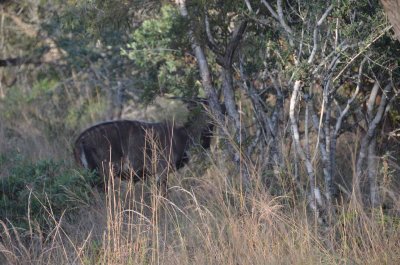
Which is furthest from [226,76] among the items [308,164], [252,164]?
[308,164]

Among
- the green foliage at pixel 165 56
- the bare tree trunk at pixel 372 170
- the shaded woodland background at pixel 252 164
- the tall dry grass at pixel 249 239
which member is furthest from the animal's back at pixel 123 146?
the tall dry grass at pixel 249 239

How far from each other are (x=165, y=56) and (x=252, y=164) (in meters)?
3.04

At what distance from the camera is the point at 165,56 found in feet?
31.7

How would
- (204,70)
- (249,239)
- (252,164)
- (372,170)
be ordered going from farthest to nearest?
(204,70) < (372,170) < (252,164) < (249,239)

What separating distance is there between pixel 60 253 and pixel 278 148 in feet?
6.99

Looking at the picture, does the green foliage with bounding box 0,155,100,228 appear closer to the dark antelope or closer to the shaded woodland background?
→ the shaded woodland background

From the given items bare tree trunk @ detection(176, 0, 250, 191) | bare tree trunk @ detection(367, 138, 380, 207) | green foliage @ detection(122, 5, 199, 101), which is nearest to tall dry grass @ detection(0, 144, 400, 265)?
bare tree trunk @ detection(367, 138, 380, 207)

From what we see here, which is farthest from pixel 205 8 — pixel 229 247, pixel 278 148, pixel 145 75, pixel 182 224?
pixel 145 75

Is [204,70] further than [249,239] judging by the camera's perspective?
Yes

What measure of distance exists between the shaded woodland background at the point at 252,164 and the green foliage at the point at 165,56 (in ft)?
0.09

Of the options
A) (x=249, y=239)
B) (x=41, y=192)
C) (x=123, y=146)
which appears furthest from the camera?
(x=123, y=146)

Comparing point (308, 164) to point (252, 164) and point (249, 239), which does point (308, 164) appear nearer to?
point (252, 164)

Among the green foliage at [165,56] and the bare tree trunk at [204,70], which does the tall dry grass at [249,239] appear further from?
the green foliage at [165,56]

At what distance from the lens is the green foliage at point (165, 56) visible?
783 centimetres
